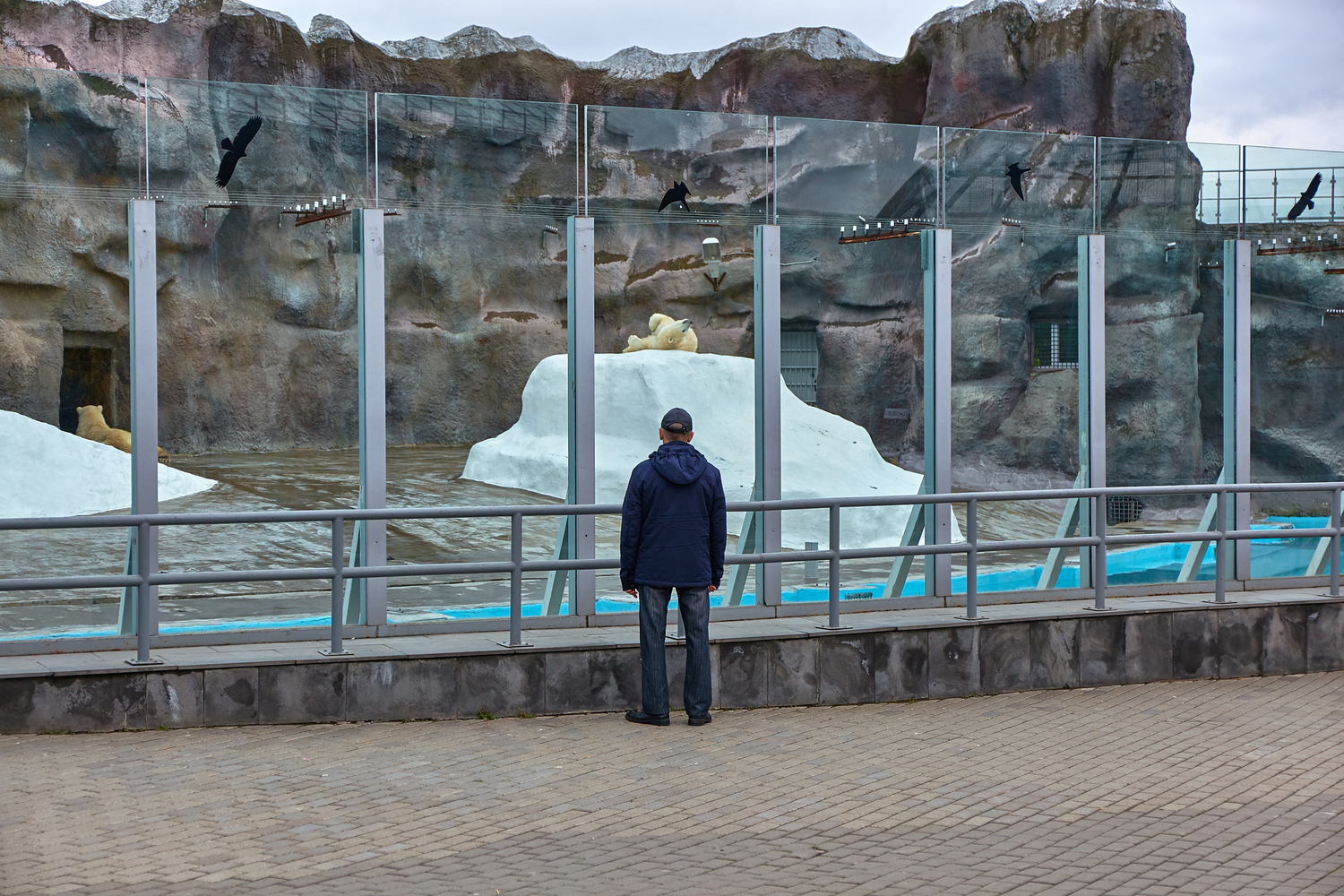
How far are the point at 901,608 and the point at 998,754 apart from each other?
10.00 feet

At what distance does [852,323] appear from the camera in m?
10.8

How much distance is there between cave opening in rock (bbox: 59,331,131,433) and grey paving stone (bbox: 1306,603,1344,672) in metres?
8.27

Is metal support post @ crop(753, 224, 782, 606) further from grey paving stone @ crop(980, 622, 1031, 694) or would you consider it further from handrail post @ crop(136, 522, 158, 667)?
handrail post @ crop(136, 522, 158, 667)

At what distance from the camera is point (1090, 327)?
11531 millimetres

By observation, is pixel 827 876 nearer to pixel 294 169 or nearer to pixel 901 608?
pixel 901 608

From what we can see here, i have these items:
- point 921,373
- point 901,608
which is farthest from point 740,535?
point 921,373

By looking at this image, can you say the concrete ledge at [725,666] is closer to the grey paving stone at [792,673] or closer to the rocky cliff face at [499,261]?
the grey paving stone at [792,673]

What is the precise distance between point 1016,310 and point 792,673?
4.46m

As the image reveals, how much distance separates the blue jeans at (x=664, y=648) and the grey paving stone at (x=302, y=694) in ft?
5.50

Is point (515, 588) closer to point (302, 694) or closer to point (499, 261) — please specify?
point (302, 694)

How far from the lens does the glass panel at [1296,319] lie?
12305 millimetres

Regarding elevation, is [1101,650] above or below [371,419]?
below

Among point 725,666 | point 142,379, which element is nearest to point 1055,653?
point 725,666

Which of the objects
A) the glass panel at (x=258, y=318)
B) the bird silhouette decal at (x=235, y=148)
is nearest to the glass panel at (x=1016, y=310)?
the glass panel at (x=258, y=318)
